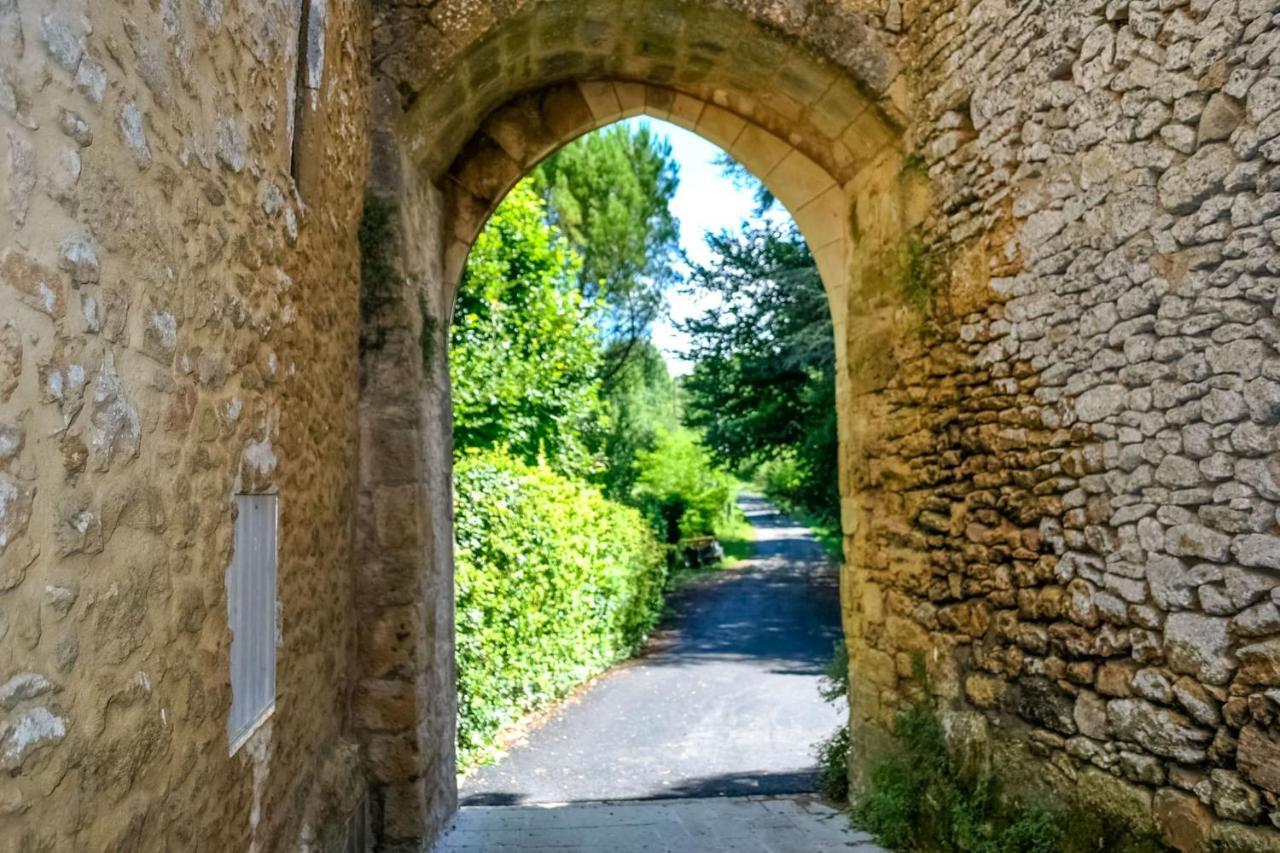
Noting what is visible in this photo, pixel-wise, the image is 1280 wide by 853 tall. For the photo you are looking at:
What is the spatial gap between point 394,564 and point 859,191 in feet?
9.05

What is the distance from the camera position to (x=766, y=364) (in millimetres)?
11938

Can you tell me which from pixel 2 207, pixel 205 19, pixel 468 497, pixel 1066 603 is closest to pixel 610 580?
pixel 468 497

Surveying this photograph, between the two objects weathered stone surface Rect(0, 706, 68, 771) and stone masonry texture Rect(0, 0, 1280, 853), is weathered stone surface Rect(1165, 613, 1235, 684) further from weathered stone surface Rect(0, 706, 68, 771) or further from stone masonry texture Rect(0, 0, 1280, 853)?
weathered stone surface Rect(0, 706, 68, 771)

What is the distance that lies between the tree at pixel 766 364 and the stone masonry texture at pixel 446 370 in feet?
19.8

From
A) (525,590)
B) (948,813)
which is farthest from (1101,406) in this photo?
(525,590)

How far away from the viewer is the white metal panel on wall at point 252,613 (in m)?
2.31

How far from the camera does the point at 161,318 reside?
187 cm

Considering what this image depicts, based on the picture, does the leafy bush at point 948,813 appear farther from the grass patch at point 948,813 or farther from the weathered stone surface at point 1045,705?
the weathered stone surface at point 1045,705

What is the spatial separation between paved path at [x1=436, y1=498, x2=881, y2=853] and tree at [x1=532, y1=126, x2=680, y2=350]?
6.73 meters

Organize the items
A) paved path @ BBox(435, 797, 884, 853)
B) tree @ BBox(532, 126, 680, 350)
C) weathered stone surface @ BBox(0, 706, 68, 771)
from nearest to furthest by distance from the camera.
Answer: weathered stone surface @ BBox(0, 706, 68, 771), paved path @ BBox(435, 797, 884, 853), tree @ BBox(532, 126, 680, 350)

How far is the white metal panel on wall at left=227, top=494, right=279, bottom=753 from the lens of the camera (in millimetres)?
2312

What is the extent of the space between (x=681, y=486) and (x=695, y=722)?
529 inches

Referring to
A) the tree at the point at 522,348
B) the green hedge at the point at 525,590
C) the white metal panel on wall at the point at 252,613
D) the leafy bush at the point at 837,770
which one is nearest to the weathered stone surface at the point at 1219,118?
the white metal panel on wall at the point at 252,613

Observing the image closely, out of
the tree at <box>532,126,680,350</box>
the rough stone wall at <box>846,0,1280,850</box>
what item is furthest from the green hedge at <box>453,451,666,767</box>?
the tree at <box>532,126,680,350</box>
